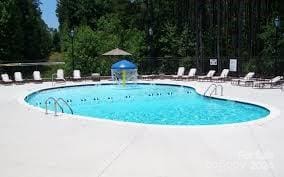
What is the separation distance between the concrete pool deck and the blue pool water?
2742mm

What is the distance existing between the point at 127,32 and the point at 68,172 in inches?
1037

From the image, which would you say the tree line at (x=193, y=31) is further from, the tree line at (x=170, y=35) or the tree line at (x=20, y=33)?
the tree line at (x=20, y=33)

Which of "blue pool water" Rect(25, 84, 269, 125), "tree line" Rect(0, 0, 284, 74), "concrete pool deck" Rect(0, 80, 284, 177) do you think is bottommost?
"blue pool water" Rect(25, 84, 269, 125)

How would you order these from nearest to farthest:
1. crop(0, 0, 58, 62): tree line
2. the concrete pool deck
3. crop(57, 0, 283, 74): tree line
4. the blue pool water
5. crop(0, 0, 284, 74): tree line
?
the concrete pool deck
the blue pool water
crop(0, 0, 284, 74): tree line
crop(57, 0, 283, 74): tree line
crop(0, 0, 58, 62): tree line

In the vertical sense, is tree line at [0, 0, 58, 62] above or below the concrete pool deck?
above

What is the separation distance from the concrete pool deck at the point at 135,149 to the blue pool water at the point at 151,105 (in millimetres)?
2742

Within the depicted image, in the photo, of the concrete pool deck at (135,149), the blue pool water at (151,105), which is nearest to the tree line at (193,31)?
the blue pool water at (151,105)

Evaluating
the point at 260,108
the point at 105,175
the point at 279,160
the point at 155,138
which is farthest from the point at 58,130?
the point at 260,108

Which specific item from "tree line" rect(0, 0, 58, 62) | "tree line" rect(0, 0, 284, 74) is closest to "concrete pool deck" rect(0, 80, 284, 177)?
"tree line" rect(0, 0, 284, 74)

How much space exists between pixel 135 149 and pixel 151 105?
368 inches

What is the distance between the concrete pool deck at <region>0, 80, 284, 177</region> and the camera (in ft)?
21.4

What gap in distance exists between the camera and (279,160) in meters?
7.02

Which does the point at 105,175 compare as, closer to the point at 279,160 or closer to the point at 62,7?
the point at 279,160

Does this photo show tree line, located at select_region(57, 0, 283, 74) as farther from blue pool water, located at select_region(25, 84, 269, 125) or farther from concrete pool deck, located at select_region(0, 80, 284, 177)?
concrete pool deck, located at select_region(0, 80, 284, 177)
